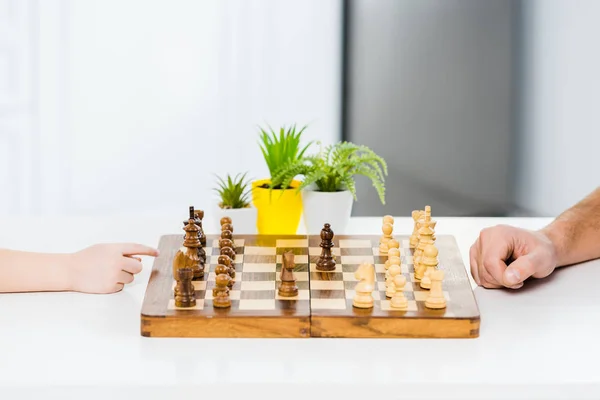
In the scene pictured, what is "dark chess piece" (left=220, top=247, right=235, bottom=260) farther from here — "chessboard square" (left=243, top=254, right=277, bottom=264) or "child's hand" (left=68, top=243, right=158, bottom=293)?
"child's hand" (left=68, top=243, right=158, bottom=293)

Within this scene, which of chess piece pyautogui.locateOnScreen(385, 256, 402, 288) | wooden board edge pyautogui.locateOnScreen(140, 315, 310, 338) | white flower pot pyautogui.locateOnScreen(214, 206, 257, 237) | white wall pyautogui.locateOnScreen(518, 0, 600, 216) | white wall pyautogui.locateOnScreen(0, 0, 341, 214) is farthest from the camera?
white wall pyautogui.locateOnScreen(0, 0, 341, 214)

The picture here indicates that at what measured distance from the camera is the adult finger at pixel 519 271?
1.55 metres

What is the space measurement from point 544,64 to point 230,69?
162 centimetres

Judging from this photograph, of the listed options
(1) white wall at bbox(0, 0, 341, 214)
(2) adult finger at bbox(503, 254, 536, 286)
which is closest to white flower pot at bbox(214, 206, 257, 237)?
(2) adult finger at bbox(503, 254, 536, 286)

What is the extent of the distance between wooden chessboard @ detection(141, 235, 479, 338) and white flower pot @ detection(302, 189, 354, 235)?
34 centimetres

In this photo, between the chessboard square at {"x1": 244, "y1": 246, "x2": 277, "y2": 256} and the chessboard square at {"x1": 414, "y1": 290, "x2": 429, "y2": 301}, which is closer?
the chessboard square at {"x1": 414, "y1": 290, "x2": 429, "y2": 301}

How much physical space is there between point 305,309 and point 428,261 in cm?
27

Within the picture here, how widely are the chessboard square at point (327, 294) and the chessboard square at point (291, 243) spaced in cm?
26

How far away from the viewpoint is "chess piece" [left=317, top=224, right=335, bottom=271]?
157 centimetres

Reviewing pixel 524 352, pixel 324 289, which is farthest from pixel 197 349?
pixel 524 352

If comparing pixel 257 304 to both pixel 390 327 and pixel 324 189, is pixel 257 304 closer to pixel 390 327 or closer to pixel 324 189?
pixel 390 327

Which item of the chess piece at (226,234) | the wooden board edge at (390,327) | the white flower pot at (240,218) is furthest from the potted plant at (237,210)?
the wooden board edge at (390,327)

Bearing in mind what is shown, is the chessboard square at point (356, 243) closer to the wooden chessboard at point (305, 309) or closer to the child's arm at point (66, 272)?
the wooden chessboard at point (305, 309)

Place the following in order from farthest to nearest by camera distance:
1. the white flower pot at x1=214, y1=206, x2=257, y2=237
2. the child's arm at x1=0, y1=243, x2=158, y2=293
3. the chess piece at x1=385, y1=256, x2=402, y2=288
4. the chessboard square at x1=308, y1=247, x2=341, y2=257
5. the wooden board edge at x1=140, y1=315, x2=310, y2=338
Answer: the white flower pot at x1=214, y1=206, x2=257, y2=237
the chessboard square at x1=308, y1=247, x2=341, y2=257
the child's arm at x1=0, y1=243, x2=158, y2=293
the chess piece at x1=385, y1=256, x2=402, y2=288
the wooden board edge at x1=140, y1=315, x2=310, y2=338
